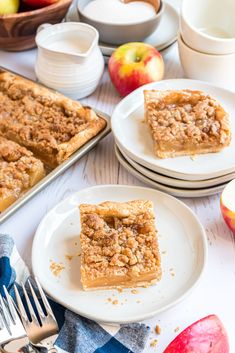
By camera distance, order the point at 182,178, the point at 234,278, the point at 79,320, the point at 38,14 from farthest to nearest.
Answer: the point at 38,14, the point at 182,178, the point at 234,278, the point at 79,320

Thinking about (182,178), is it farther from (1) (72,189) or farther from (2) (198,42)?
(2) (198,42)

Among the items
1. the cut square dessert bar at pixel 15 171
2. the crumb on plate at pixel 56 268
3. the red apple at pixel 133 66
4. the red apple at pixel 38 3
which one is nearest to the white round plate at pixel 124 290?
the crumb on plate at pixel 56 268

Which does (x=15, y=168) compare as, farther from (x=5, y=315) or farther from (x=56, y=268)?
(x=5, y=315)

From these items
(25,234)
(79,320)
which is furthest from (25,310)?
(25,234)

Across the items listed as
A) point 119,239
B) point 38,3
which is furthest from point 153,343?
point 38,3

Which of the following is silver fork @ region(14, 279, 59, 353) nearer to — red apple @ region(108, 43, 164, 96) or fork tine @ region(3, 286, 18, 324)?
fork tine @ region(3, 286, 18, 324)

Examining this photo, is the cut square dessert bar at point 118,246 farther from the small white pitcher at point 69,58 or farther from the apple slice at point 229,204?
the small white pitcher at point 69,58

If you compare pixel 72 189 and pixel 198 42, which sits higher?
pixel 198 42
